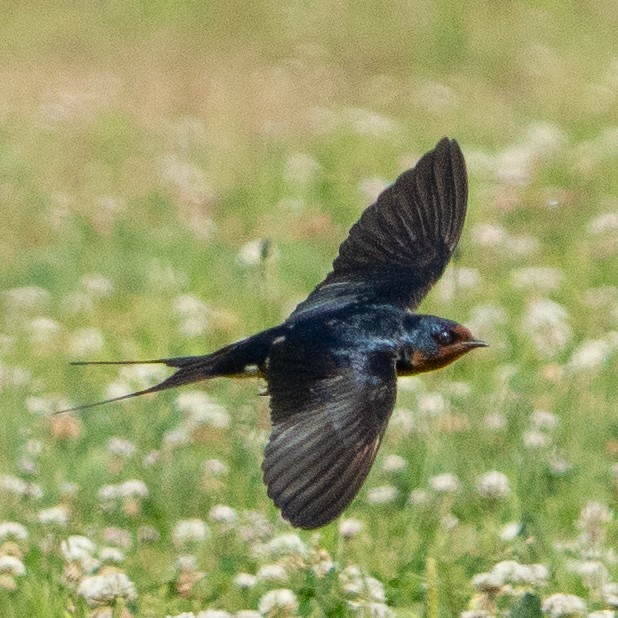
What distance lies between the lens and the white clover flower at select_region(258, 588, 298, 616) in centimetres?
320

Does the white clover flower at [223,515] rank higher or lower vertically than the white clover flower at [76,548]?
higher

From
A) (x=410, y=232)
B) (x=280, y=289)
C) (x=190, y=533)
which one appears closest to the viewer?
(x=190, y=533)

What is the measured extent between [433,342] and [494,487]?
721mm

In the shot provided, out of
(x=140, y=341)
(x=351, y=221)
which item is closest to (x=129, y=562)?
(x=140, y=341)

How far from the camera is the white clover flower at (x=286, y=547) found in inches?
134

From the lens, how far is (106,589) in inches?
122

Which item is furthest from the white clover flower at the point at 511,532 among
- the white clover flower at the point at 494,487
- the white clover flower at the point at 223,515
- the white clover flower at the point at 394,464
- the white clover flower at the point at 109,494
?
the white clover flower at the point at 109,494

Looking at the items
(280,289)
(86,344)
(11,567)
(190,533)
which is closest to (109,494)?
(190,533)

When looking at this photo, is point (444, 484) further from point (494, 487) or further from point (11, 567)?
point (11, 567)

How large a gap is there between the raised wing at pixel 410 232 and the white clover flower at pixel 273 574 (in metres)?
0.60

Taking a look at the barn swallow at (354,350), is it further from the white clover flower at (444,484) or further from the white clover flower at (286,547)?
the white clover flower at (444,484)

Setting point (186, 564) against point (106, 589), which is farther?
point (186, 564)

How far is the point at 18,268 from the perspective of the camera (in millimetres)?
6289

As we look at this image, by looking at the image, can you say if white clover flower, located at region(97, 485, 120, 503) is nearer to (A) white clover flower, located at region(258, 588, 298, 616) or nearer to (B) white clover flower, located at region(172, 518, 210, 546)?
(B) white clover flower, located at region(172, 518, 210, 546)
